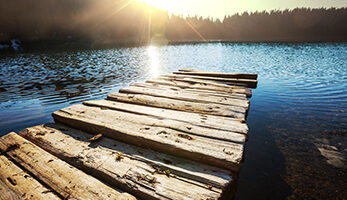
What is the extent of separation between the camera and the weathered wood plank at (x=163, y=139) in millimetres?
1919

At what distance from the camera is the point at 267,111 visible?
6.28 m

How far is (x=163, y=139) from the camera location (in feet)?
7.36

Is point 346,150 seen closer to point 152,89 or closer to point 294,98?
point 294,98

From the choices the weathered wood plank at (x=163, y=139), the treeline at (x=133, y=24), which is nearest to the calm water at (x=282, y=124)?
the weathered wood plank at (x=163, y=139)

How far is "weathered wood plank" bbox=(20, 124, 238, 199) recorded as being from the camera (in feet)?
5.15

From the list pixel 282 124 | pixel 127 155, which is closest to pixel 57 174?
pixel 127 155

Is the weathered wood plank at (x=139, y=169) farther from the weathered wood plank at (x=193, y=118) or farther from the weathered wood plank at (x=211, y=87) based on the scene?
the weathered wood plank at (x=211, y=87)

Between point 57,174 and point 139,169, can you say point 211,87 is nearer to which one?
point 139,169

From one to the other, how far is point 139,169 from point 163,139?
0.54m

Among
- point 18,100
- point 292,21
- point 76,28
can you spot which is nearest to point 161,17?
point 76,28

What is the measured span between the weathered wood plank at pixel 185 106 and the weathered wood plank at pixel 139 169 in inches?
60.0

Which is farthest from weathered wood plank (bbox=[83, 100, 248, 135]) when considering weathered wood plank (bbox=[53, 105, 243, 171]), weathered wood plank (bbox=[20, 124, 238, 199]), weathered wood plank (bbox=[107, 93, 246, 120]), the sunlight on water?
the sunlight on water

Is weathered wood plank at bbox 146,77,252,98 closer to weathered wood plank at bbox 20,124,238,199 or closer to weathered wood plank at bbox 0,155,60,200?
weathered wood plank at bbox 20,124,238,199

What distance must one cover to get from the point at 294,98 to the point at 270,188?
588 cm
